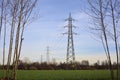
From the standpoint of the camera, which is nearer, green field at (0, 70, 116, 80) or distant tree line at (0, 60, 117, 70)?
green field at (0, 70, 116, 80)

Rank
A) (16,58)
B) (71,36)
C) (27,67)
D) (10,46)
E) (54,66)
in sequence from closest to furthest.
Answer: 1. (16,58)
2. (10,46)
3. (71,36)
4. (27,67)
5. (54,66)

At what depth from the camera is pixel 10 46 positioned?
13586 millimetres

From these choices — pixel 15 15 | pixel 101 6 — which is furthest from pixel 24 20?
pixel 101 6

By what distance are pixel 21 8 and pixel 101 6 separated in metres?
3.59

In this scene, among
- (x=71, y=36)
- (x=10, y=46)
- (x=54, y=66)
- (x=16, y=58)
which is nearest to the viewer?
(x=16, y=58)

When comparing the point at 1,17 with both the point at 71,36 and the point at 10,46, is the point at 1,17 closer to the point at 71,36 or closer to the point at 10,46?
the point at 10,46

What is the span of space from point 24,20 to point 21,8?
55cm

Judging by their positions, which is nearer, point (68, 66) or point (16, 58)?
point (16, 58)

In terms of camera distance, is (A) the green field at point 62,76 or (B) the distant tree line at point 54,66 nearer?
(A) the green field at point 62,76

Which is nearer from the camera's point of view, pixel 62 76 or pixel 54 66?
pixel 62 76

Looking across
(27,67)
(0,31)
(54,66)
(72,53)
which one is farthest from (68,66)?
(0,31)

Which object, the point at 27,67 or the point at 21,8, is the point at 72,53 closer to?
the point at 27,67

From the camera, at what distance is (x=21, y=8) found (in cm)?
1341

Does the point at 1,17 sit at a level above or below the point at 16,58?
above
